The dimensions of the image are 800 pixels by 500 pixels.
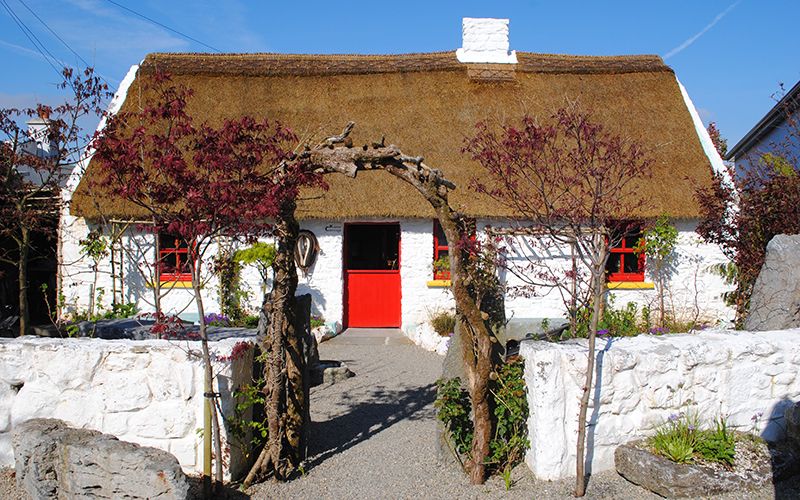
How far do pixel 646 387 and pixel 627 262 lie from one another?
24.7 feet

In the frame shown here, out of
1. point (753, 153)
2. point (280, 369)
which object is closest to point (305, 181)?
point (280, 369)

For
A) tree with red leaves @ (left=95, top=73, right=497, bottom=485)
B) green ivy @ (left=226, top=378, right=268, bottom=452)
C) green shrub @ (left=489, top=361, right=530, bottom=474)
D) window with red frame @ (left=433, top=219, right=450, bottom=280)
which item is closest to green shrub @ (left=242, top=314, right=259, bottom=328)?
window with red frame @ (left=433, top=219, right=450, bottom=280)

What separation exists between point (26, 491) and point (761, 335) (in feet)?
19.2

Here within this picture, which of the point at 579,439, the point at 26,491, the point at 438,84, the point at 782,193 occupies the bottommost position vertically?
the point at 26,491

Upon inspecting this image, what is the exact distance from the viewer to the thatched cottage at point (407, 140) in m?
10.8

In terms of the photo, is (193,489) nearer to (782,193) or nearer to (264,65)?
(782,193)

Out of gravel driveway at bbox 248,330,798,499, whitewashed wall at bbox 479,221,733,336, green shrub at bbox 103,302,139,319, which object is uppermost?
whitewashed wall at bbox 479,221,733,336

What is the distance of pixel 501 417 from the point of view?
15.3ft

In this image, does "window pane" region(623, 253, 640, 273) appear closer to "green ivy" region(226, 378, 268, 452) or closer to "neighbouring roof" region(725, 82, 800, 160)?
"neighbouring roof" region(725, 82, 800, 160)

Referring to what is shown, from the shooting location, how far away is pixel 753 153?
16.4 m

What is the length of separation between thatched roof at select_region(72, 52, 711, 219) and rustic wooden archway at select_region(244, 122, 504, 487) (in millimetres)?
5806

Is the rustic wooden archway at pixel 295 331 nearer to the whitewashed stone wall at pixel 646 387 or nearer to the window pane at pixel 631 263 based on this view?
the whitewashed stone wall at pixel 646 387

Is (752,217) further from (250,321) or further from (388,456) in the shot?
(250,321)

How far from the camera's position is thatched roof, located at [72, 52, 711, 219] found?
10781 millimetres
